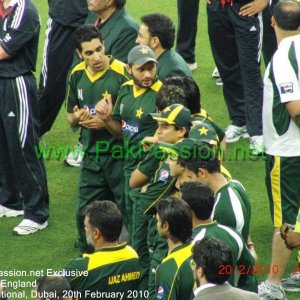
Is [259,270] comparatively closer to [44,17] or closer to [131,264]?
[131,264]

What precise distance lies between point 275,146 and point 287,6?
3.34 feet

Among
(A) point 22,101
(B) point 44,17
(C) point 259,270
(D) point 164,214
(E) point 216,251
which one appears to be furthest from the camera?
(B) point 44,17

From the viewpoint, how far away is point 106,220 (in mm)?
6340

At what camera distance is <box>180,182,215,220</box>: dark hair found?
6035 mm

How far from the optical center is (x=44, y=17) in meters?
13.8

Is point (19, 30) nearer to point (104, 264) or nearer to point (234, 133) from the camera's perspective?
point (104, 264)

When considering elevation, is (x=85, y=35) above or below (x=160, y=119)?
above

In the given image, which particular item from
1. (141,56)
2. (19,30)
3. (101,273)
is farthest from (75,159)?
Answer: (101,273)

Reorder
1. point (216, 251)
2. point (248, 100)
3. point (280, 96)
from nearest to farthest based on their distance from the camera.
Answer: point (216, 251) → point (280, 96) → point (248, 100)

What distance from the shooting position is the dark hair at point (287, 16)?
7.37 m

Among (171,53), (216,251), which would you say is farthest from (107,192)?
(216,251)
